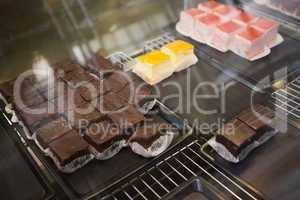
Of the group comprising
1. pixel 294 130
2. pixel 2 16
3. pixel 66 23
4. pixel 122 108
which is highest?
pixel 2 16

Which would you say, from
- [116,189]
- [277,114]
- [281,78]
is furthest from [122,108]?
[281,78]

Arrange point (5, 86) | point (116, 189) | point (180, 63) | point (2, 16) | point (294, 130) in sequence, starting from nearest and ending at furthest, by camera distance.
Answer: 1. point (116, 189)
2. point (294, 130)
3. point (5, 86)
4. point (2, 16)
5. point (180, 63)

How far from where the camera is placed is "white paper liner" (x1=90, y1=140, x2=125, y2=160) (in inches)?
54.3

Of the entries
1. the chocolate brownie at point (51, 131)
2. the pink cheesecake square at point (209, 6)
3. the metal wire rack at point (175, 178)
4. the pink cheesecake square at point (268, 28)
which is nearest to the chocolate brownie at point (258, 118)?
the metal wire rack at point (175, 178)

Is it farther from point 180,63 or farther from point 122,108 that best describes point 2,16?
point 180,63

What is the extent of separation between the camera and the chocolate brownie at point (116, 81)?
1.61 m

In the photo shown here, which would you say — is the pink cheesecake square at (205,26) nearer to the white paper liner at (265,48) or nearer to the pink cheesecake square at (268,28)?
the white paper liner at (265,48)

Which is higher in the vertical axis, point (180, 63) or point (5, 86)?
point (5, 86)

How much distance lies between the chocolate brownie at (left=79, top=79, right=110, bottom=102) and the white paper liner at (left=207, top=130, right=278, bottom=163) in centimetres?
53

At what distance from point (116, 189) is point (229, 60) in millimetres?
980

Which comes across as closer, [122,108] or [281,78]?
[122,108]

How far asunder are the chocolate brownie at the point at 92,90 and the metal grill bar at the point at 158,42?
44 centimetres

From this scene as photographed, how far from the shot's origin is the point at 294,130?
4.83 ft

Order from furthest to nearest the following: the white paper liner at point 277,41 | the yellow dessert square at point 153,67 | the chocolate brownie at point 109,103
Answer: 1. the white paper liner at point 277,41
2. the yellow dessert square at point 153,67
3. the chocolate brownie at point 109,103
